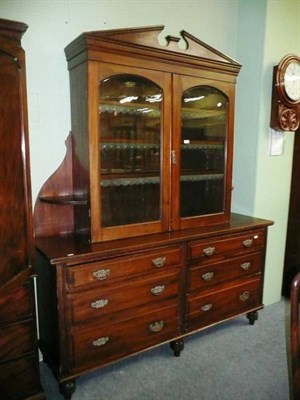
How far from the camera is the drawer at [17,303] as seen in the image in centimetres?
142

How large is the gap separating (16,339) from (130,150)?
1.19 metres

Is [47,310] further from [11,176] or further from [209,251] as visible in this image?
[209,251]

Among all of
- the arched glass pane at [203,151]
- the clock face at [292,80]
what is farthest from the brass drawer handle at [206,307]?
the clock face at [292,80]

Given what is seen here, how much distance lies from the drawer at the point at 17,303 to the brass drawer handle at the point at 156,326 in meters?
0.74

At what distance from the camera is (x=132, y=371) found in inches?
75.3

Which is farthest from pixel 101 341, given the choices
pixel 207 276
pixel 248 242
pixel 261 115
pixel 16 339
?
pixel 261 115

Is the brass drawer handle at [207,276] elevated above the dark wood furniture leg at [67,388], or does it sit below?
above

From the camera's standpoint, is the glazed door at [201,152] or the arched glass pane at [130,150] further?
the glazed door at [201,152]

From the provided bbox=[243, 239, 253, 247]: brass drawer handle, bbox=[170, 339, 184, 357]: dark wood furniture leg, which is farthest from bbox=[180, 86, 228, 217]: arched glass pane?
bbox=[170, 339, 184, 357]: dark wood furniture leg

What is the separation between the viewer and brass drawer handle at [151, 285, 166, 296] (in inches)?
72.9

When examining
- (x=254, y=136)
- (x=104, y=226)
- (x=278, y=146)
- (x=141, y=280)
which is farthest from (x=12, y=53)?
(x=278, y=146)

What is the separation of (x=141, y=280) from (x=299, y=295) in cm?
98

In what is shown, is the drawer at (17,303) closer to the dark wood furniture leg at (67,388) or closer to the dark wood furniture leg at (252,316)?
the dark wood furniture leg at (67,388)

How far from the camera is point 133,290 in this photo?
5.81 feet
